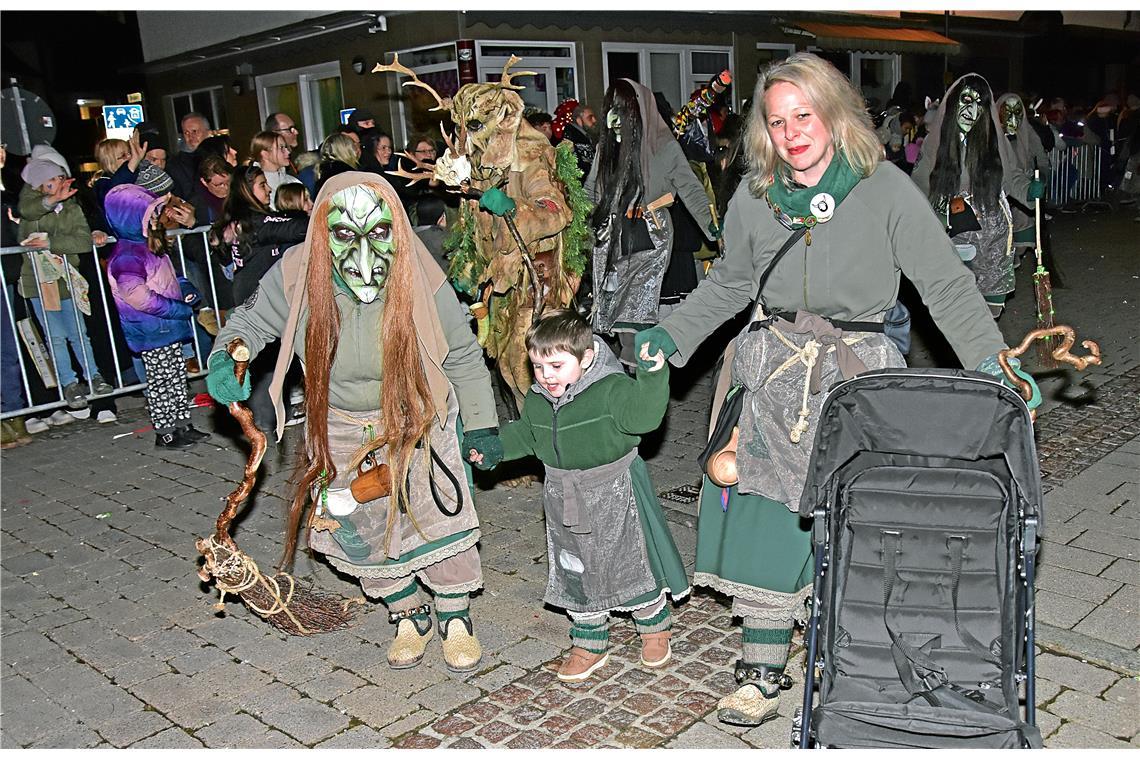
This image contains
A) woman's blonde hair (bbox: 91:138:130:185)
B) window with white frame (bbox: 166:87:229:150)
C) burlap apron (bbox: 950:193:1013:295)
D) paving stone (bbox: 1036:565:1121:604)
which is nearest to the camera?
paving stone (bbox: 1036:565:1121:604)

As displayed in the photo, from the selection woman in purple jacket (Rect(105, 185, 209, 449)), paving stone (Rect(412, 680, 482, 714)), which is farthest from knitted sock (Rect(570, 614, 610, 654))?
woman in purple jacket (Rect(105, 185, 209, 449))

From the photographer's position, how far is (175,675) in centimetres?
456

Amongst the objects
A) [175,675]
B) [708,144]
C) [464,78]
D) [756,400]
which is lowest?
[175,675]

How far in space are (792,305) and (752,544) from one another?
0.89 metres

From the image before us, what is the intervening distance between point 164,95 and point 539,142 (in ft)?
64.5

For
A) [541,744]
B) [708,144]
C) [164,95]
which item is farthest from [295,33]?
[541,744]

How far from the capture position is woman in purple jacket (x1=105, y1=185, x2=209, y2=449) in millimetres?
7520

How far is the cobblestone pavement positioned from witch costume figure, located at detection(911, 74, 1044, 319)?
1.44m

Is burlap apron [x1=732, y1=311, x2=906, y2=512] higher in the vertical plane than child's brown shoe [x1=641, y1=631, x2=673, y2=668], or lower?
higher

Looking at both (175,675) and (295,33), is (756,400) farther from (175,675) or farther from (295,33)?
(295,33)

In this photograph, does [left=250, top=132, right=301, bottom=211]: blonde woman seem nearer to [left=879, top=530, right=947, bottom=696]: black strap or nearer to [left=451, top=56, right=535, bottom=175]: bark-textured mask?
[left=451, top=56, right=535, bottom=175]: bark-textured mask

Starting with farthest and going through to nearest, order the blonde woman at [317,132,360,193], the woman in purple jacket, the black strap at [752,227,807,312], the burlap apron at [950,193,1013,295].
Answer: the blonde woman at [317,132,360,193]
the burlap apron at [950,193,1013,295]
the woman in purple jacket
the black strap at [752,227,807,312]

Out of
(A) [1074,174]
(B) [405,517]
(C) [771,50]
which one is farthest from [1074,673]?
(A) [1074,174]

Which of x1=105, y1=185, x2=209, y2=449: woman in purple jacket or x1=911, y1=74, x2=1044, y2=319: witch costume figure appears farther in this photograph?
x1=911, y1=74, x2=1044, y2=319: witch costume figure
